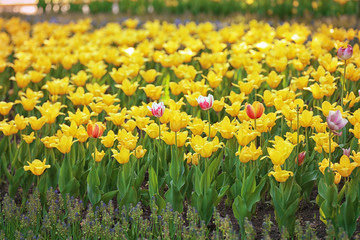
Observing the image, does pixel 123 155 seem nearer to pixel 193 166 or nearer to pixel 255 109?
pixel 193 166

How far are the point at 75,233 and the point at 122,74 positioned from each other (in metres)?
1.94

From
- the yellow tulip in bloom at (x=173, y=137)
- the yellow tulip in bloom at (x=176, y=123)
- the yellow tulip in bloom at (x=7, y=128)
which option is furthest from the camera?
the yellow tulip in bloom at (x=7, y=128)

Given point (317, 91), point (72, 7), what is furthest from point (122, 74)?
point (72, 7)

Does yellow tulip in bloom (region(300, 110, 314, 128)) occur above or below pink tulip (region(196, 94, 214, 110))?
below

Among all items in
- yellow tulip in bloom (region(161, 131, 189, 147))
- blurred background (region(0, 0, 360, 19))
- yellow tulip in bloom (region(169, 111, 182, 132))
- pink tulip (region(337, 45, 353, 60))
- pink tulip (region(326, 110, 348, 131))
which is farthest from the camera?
blurred background (region(0, 0, 360, 19))

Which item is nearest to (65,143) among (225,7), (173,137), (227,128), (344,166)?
(173,137)

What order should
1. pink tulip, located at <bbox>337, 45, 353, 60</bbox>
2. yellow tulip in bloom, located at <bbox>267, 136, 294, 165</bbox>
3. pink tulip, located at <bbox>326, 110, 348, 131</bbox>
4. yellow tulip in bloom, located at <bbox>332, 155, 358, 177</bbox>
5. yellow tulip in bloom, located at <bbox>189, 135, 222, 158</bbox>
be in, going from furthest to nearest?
pink tulip, located at <bbox>337, 45, 353, 60</bbox> < yellow tulip in bloom, located at <bbox>189, 135, 222, 158</bbox> < yellow tulip in bloom, located at <bbox>267, 136, 294, 165</bbox> < yellow tulip in bloom, located at <bbox>332, 155, 358, 177</bbox> < pink tulip, located at <bbox>326, 110, 348, 131</bbox>

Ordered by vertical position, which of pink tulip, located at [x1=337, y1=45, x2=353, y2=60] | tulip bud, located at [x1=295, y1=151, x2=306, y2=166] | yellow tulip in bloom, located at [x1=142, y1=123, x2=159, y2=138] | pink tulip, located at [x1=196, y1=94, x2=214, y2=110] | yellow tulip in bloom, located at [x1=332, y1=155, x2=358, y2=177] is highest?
pink tulip, located at [x1=337, y1=45, x2=353, y2=60]

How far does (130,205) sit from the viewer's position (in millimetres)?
3553

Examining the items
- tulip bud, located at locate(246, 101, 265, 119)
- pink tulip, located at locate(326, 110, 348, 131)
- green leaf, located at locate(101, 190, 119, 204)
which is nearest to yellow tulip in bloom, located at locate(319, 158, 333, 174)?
pink tulip, located at locate(326, 110, 348, 131)

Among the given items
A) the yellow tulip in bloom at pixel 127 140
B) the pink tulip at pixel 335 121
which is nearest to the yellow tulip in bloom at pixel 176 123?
the yellow tulip in bloom at pixel 127 140

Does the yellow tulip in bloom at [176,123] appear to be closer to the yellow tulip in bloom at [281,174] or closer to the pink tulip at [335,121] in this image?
the yellow tulip in bloom at [281,174]

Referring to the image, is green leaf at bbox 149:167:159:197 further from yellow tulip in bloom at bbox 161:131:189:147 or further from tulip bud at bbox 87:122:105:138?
→ tulip bud at bbox 87:122:105:138

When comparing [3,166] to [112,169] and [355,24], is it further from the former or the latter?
[355,24]
